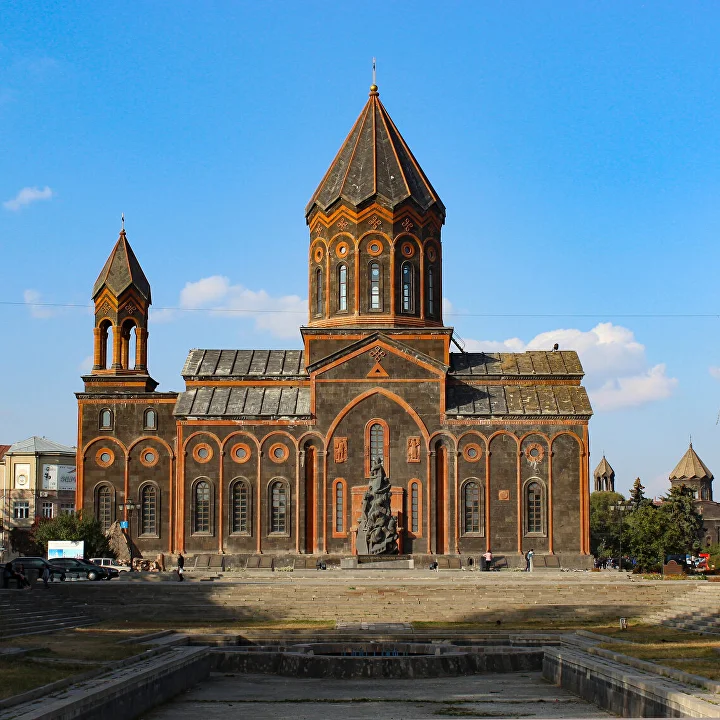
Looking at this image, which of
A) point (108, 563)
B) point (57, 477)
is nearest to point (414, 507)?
point (108, 563)

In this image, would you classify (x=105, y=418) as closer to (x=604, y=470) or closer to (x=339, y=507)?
(x=339, y=507)

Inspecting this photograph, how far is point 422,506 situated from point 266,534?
7354 millimetres

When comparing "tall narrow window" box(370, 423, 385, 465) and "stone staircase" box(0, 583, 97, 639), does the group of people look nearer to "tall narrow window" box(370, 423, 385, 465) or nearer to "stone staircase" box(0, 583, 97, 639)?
"stone staircase" box(0, 583, 97, 639)

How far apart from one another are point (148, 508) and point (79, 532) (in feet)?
13.8

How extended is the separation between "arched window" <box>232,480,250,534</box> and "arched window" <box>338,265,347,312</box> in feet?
32.2

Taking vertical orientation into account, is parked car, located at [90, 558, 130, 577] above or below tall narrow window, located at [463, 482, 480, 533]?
below

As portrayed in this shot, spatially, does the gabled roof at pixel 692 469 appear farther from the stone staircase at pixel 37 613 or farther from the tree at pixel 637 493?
the stone staircase at pixel 37 613

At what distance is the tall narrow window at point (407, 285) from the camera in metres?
56.0

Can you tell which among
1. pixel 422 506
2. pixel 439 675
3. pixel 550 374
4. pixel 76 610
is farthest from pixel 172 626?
pixel 550 374

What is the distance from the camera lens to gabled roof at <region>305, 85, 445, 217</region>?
2196 inches

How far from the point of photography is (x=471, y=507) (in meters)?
53.0

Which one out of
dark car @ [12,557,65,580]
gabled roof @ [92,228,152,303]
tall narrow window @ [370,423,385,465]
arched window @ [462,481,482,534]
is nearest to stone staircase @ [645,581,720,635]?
arched window @ [462,481,482,534]

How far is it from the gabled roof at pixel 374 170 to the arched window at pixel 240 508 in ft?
46.7

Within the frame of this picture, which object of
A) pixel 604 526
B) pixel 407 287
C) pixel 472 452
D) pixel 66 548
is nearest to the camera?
pixel 66 548
